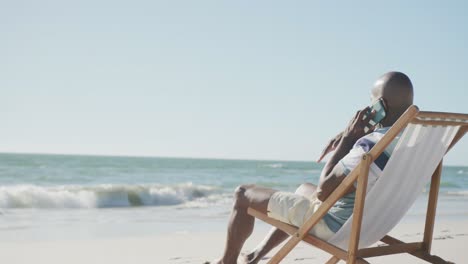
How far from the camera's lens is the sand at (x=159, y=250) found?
195 inches

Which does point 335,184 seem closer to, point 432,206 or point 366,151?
point 366,151

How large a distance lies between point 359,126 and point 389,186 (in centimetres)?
33

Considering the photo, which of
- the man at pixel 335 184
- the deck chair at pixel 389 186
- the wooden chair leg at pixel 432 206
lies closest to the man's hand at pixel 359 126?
the man at pixel 335 184

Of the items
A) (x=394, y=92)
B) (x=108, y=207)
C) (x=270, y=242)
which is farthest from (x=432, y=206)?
(x=108, y=207)

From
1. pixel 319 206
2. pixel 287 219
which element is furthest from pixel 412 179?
pixel 287 219

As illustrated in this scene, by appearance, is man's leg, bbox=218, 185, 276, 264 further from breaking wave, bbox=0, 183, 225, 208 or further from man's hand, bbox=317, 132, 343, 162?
breaking wave, bbox=0, 183, 225, 208

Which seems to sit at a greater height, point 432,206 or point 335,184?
point 335,184

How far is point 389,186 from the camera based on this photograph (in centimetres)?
279

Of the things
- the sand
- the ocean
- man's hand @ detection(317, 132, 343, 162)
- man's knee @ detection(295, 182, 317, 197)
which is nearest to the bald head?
man's hand @ detection(317, 132, 343, 162)

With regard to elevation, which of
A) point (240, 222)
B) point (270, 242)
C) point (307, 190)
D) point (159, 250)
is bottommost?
point (159, 250)

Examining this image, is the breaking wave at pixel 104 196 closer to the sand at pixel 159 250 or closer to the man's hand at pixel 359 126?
the sand at pixel 159 250

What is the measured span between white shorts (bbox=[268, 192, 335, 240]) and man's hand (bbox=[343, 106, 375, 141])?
40 centimetres

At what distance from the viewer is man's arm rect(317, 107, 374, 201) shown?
278 cm

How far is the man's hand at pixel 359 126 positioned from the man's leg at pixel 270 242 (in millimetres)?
696
